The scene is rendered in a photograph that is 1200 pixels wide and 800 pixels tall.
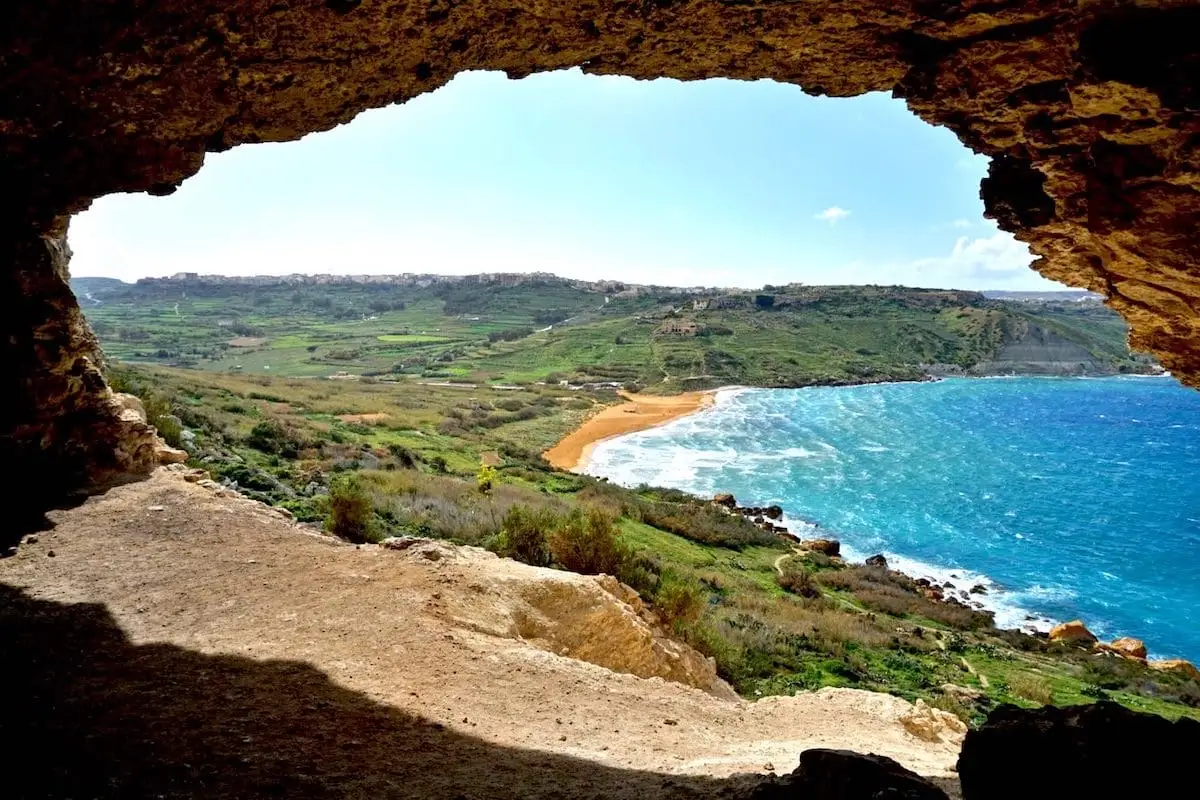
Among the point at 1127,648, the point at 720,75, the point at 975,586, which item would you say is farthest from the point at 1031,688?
the point at 720,75

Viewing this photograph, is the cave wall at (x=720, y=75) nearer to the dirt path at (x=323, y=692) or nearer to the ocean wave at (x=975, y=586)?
the dirt path at (x=323, y=692)

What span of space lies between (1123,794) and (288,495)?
640 inches

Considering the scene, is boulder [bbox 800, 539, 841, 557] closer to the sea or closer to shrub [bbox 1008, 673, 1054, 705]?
the sea

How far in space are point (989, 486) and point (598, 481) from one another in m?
29.2

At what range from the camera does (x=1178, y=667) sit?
18406 mm

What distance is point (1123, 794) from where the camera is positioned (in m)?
3.40

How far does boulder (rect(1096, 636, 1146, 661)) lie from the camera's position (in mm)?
19641

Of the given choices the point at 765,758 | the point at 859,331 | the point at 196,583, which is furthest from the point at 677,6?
the point at 859,331

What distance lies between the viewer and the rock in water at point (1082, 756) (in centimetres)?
343

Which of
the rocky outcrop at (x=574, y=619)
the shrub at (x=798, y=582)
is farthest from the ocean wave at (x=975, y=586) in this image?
the rocky outcrop at (x=574, y=619)

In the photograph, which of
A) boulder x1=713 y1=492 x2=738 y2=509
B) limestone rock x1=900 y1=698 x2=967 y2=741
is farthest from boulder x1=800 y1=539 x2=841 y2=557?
limestone rock x1=900 y1=698 x2=967 y2=741

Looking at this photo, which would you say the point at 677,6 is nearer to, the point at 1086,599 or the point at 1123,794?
the point at 1123,794

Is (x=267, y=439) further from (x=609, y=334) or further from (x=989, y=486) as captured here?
(x=609, y=334)

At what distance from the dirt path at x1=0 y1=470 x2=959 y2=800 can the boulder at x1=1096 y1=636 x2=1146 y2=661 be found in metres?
15.6
